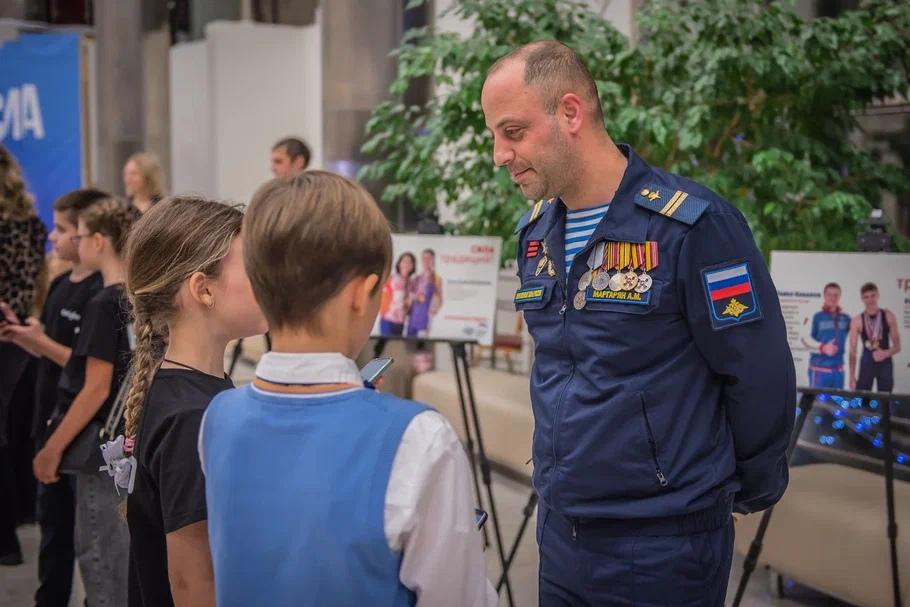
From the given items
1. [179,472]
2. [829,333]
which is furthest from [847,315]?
[179,472]

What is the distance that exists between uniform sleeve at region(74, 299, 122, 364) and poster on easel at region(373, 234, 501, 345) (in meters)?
1.44

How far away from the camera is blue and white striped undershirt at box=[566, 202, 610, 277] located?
217cm

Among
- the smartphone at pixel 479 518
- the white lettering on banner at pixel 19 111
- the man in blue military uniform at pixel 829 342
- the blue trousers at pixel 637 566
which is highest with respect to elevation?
the white lettering on banner at pixel 19 111

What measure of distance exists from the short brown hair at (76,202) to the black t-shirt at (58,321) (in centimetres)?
21

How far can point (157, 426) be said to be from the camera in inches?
67.2

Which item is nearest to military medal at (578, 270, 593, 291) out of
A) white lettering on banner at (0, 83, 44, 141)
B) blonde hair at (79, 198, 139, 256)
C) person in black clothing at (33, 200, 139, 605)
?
person in black clothing at (33, 200, 139, 605)

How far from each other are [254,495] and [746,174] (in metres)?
3.18

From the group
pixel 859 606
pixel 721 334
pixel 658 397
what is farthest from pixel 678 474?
pixel 859 606

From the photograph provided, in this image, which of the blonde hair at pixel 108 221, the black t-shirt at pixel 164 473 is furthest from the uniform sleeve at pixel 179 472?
the blonde hair at pixel 108 221

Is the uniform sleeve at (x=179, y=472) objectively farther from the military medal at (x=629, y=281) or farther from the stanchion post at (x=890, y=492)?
the stanchion post at (x=890, y=492)

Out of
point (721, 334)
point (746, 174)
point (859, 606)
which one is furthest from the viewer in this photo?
point (746, 174)

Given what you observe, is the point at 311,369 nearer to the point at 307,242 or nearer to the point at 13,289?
the point at 307,242

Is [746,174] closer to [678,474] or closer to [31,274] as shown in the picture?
[678,474]

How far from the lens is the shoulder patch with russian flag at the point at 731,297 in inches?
76.4
